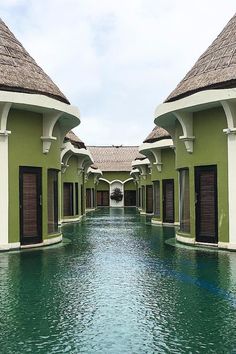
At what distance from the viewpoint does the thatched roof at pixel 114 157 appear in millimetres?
50562

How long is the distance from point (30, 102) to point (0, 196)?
95.6 inches

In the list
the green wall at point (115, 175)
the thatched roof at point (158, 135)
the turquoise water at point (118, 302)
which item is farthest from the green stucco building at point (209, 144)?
the green wall at point (115, 175)

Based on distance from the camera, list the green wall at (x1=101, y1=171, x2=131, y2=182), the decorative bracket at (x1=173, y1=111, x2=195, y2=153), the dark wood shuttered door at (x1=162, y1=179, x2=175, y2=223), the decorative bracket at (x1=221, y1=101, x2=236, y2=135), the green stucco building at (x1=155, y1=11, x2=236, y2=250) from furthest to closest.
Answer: the green wall at (x1=101, y1=171, x2=131, y2=182) < the dark wood shuttered door at (x1=162, y1=179, x2=175, y2=223) < the decorative bracket at (x1=173, y1=111, x2=195, y2=153) < the green stucco building at (x1=155, y1=11, x2=236, y2=250) < the decorative bracket at (x1=221, y1=101, x2=236, y2=135)

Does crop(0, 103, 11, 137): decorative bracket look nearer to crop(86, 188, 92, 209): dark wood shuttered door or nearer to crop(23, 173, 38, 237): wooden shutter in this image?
crop(23, 173, 38, 237): wooden shutter

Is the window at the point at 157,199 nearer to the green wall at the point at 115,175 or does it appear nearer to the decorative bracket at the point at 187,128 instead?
the decorative bracket at the point at 187,128

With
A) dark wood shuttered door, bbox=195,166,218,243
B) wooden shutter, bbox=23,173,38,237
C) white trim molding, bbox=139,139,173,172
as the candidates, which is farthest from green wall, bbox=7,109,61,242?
white trim molding, bbox=139,139,173,172

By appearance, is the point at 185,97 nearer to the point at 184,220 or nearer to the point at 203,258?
the point at 184,220

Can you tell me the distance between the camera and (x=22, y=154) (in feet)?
37.3

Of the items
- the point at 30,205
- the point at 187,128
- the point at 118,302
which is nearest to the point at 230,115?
the point at 187,128

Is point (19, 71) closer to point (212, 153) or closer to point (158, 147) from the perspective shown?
point (212, 153)

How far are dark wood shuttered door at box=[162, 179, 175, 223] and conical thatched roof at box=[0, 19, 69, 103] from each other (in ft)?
24.7

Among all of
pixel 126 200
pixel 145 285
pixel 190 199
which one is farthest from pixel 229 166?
pixel 126 200

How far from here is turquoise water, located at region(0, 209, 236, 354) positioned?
457cm

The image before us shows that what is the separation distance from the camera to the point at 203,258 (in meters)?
9.67
